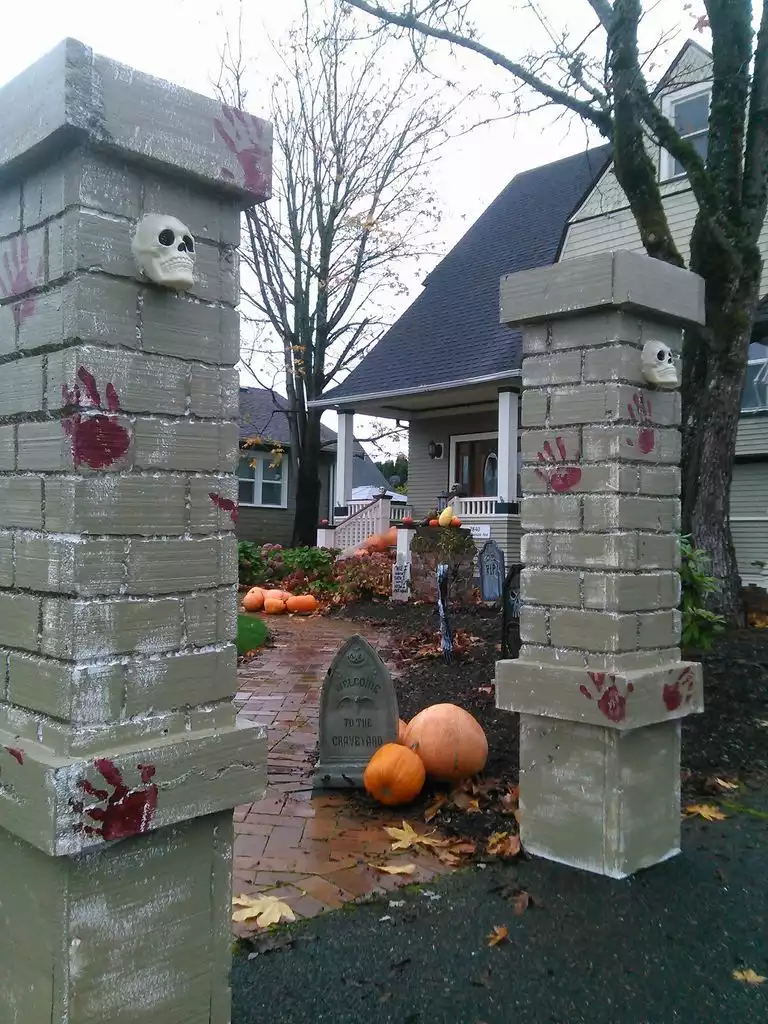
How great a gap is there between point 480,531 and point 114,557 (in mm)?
12906

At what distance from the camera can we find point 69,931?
1.90m

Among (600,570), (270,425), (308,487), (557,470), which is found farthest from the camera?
(270,425)

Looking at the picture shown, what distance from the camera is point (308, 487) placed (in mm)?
20578

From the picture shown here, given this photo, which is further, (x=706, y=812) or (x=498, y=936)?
(x=706, y=812)

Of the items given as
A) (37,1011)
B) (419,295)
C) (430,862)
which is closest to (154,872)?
(37,1011)

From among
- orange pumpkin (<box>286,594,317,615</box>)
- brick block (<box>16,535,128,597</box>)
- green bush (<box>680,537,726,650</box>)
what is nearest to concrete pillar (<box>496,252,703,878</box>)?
green bush (<box>680,537,726,650</box>)

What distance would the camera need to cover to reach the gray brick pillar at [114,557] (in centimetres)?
191

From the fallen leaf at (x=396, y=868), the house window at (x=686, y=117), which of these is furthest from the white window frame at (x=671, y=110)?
the fallen leaf at (x=396, y=868)

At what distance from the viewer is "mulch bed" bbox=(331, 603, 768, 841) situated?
14.5ft

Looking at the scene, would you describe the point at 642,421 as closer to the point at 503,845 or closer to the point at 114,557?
the point at 503,845

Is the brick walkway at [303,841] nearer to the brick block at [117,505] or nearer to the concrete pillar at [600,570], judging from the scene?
the concrete pillar at [600,570]

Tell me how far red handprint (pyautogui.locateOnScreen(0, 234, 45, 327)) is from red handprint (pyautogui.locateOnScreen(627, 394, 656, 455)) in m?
2.32

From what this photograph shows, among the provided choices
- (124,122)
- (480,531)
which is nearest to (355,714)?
(124,122)

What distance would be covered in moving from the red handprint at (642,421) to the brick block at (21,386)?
231cm
